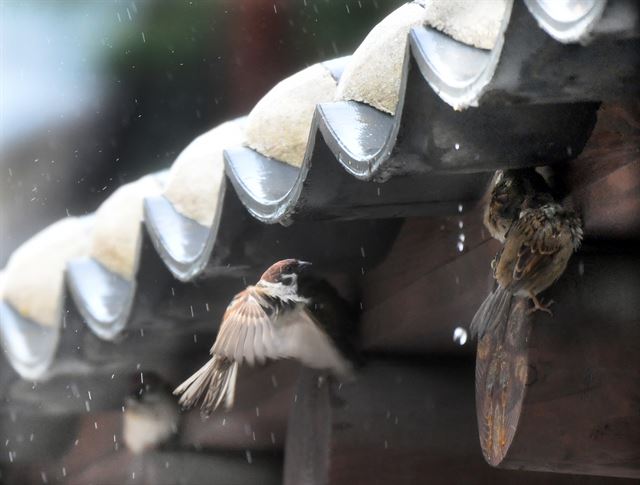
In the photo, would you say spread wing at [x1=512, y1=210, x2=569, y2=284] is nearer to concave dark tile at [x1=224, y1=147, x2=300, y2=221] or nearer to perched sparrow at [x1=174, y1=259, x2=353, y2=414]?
concave dark tile at [x1=224, y1=147, x2=300, y2=221]

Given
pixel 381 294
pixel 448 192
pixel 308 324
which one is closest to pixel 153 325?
pixel 308 324

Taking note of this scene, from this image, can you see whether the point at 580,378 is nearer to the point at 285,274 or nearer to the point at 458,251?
the point at 458,251

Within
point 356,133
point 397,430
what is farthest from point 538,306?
point 397,430

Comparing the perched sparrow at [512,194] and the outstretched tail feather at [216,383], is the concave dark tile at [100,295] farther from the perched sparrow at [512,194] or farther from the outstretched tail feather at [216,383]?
the perched sparrow at [512,194]

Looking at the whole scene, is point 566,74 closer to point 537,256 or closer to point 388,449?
point 537,256

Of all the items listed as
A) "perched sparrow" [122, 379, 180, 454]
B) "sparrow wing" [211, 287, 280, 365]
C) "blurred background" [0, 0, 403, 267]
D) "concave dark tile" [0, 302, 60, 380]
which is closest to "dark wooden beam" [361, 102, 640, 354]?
"sparrow wing" [211, 287, 280, 365]

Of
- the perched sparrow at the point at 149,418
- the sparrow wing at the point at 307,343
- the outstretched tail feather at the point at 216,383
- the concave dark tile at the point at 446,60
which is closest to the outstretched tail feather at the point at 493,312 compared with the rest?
the concave dark tile at the point at 446,60
